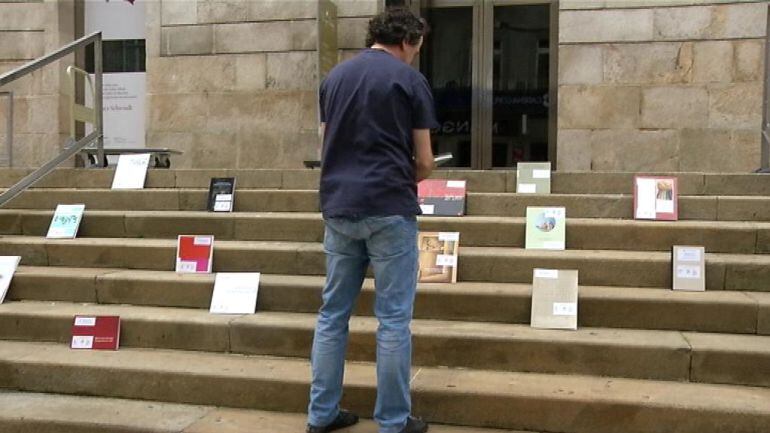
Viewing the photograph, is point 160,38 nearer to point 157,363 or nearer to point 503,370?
point 157,363

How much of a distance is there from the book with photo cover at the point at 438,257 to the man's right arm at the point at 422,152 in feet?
4.54

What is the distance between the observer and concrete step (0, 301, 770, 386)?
3839mm

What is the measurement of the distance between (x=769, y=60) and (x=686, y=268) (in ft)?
8.43

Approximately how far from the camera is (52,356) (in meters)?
4.40

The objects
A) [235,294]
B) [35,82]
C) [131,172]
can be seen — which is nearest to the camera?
[235,294]

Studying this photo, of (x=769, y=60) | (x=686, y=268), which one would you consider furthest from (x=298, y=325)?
(x=769, y=60)

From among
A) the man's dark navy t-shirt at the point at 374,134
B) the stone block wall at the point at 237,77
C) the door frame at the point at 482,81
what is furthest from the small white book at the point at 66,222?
the door frame at the point at 482,81

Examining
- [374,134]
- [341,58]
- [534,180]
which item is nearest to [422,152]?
[374,134]

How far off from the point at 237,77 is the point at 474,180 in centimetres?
444

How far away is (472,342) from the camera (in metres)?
4.09

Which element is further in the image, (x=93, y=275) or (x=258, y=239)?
(x=258, y=239)

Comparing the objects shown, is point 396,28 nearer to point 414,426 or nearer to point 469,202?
point 414,426

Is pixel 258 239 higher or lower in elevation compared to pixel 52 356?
higher

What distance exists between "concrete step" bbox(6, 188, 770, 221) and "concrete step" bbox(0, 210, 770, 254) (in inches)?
5.5
